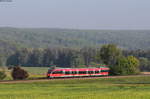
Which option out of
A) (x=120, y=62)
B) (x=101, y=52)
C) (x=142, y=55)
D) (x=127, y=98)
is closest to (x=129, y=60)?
(x=120, y=62)

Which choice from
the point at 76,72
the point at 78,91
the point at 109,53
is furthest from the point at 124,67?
the point at 78,91

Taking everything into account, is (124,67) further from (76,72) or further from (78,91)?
(78,91)

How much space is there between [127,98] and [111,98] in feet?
4.78

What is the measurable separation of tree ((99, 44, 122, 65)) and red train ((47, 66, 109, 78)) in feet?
55.1

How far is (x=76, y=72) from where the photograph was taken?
3861 inches

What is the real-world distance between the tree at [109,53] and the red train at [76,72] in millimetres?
16803

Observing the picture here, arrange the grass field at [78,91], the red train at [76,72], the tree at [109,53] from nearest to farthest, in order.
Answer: the grass field at [78,91] → the red train at [76,72] → the tree at [109,53]

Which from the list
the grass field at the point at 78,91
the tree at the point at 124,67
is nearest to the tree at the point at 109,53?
the tree at the point at 124,67

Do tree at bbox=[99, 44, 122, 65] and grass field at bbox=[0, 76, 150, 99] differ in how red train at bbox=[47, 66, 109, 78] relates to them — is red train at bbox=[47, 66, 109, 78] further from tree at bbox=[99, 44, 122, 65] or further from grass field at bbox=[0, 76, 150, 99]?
tree at bbox=[99, 44, 122, 65]

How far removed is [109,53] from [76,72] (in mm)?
25606

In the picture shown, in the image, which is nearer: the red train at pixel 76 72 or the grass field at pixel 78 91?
the grass field at pixel 78 91

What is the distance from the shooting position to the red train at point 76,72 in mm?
93262

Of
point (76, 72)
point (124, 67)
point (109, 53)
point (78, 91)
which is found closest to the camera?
point (78, 91)

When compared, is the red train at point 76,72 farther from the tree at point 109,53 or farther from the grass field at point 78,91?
the tree at point 109,53
